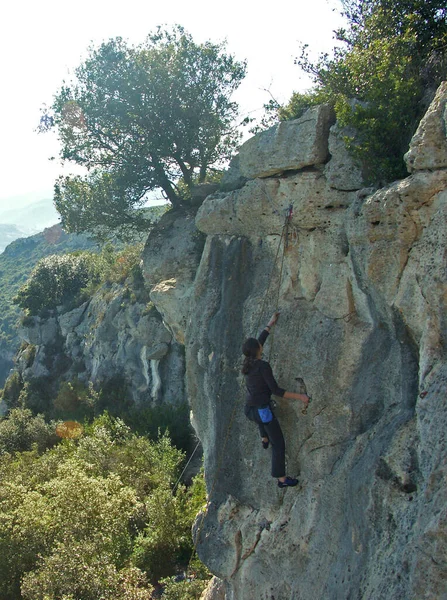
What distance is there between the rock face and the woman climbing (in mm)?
300

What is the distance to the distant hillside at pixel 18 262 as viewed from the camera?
7294 cm

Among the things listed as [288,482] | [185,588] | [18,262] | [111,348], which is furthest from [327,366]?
[18,262]

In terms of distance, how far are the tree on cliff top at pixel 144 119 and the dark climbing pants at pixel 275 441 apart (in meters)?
11.0

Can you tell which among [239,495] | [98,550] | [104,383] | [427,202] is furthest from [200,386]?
[104,383]

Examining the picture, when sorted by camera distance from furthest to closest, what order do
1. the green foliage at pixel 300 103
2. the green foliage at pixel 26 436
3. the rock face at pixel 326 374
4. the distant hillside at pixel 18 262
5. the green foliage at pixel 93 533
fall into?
1. the distant hillside at pixel 18 262
2. the green foliage at pixel 26 436
3. the green foliage at pixel 93 533
4. the green foliage at pixel 300 103
5. the rock face at pixel 326 374

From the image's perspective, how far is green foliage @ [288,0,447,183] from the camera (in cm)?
769

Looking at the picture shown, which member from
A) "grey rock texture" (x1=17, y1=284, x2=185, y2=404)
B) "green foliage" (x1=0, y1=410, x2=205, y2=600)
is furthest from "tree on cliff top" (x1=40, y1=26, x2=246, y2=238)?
"green foliage" (x1=0, y1=410, x2=205, y2=600)

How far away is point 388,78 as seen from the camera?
25.9 feet

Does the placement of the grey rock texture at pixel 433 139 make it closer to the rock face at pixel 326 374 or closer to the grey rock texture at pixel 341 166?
the rock face at pixel 326 374

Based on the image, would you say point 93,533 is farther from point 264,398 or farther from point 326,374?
point 326,374

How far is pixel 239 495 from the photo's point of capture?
9.32 m

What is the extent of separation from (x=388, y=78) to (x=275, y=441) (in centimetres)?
598

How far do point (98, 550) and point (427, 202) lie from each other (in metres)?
11.2

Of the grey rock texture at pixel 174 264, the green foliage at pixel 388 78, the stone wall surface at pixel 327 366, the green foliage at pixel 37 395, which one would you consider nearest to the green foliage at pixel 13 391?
the green foliage at pixel 37 395
